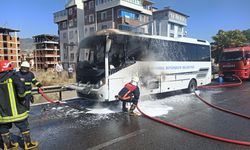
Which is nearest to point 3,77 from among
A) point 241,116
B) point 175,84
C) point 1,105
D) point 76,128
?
point 1,105

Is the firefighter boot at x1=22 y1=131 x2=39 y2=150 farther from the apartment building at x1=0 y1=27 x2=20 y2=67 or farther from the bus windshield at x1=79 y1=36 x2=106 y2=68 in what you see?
the apartment building at x1=0 y1=27 x2=20 y2=67

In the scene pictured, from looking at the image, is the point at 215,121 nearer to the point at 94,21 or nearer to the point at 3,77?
the point at 3,77

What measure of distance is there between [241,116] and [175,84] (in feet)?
13.9

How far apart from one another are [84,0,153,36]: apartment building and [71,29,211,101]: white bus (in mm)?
30773

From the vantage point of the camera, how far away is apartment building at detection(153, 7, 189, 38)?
55312mm

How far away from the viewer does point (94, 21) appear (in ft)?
160

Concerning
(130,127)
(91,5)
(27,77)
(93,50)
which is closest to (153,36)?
(93,50)

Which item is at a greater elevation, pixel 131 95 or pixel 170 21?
pixel 170 21

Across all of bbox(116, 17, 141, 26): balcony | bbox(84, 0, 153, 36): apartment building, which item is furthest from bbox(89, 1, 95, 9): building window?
bbox(116, 17, 141, 26): balcony

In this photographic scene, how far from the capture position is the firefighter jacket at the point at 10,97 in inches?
169

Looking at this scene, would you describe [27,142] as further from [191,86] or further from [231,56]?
[231,56]

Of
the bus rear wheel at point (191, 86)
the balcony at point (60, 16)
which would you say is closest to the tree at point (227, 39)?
the bus rear wheel at point (191, 86)

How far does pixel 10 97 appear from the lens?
171 inches

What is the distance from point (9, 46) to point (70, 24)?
41.7 metres
